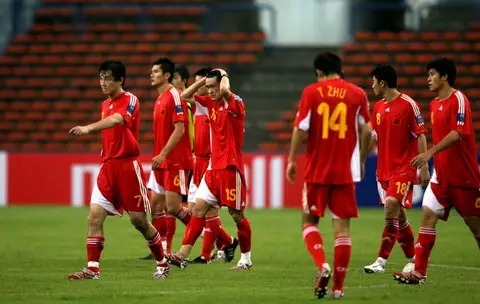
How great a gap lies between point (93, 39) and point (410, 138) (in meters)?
19.0

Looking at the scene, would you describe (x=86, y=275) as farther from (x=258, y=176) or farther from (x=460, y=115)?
(x=258, y=176)

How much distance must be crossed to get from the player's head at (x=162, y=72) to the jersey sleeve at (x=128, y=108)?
77.6 inches

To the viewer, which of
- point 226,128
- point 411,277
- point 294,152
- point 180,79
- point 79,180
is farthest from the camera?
point 79,180

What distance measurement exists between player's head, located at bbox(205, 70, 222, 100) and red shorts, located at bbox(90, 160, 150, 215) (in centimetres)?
138

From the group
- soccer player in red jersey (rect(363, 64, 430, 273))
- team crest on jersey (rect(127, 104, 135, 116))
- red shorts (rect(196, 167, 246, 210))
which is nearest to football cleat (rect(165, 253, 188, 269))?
red shorts (rect(196, 167, 246, 210))

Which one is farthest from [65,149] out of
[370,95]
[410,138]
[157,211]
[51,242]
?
[410,138]

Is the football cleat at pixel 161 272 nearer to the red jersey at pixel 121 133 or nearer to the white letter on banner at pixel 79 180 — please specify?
the red jersey at pixel 121 133

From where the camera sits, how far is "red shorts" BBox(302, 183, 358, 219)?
1009 cm

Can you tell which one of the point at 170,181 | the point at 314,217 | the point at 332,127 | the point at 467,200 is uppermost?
the point at 332,127

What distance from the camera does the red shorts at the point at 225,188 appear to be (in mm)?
12703

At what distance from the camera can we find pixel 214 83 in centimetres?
1254

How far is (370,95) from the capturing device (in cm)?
2819

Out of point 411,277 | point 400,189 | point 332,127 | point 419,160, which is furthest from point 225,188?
point 332,127

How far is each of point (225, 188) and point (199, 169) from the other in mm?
1426
